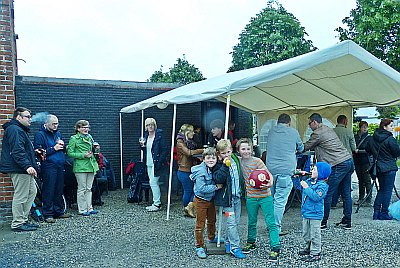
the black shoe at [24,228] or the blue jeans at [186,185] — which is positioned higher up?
the blue jeans at [186,185]

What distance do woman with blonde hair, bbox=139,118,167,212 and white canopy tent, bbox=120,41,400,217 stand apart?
0.47m

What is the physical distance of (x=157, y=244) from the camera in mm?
5184

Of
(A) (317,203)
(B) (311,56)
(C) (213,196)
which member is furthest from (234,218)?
(B) (311,56)

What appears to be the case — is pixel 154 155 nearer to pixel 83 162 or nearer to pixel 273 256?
pixel 83 162

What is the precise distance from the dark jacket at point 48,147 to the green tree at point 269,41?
20.9m

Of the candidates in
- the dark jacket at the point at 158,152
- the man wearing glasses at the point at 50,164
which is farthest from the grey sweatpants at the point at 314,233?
the man wearing glasses at the point at 50,164

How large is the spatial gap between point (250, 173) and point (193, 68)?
30.2 m

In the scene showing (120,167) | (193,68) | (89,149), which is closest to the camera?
(89,149)

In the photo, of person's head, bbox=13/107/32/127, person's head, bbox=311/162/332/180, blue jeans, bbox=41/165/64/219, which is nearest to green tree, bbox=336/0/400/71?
person's head, bbox=311/162/332/180

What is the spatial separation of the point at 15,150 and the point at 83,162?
1502 millimetres

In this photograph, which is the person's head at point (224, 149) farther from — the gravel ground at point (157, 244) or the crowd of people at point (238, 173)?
the gravel ground at point (157, 244)

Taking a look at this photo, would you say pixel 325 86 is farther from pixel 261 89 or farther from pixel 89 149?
pixel 89 149

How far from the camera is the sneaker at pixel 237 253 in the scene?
15.1 feet

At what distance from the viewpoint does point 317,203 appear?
14.7ft
